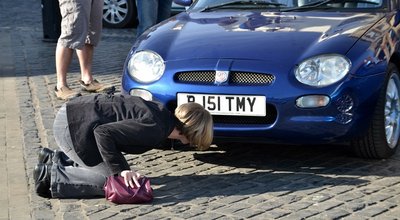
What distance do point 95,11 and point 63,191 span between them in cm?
362

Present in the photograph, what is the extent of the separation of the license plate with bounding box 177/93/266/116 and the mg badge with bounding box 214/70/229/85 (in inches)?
4.1

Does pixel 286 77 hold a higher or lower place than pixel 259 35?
lower

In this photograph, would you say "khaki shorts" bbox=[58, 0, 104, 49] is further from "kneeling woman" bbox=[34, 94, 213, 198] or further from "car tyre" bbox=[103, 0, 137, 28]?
"car tyre" bbox=[103, 0, 137, 28]

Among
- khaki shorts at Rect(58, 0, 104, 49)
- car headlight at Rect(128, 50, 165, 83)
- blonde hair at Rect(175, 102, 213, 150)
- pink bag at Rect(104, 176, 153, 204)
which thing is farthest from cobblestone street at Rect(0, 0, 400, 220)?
khaki shorts at Rect(58, 0, 104, 49)

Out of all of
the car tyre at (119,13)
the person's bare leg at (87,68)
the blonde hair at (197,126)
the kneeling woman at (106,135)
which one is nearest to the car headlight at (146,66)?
the kneeling woman at (106,135)

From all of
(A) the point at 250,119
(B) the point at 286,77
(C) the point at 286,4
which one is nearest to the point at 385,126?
(B) the point at 286,77

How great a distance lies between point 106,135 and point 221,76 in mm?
1116

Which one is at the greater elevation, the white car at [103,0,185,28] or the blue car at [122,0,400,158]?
the blue car at [122,0,400,158]

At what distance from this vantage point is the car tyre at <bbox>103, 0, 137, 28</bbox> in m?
13.5

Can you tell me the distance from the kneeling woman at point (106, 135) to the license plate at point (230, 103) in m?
0.55

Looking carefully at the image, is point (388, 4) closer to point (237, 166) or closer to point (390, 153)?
point (390, 153)

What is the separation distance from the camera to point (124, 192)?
534cm

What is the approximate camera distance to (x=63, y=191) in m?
5.56

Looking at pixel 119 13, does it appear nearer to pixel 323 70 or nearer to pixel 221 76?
pixel 221 76
